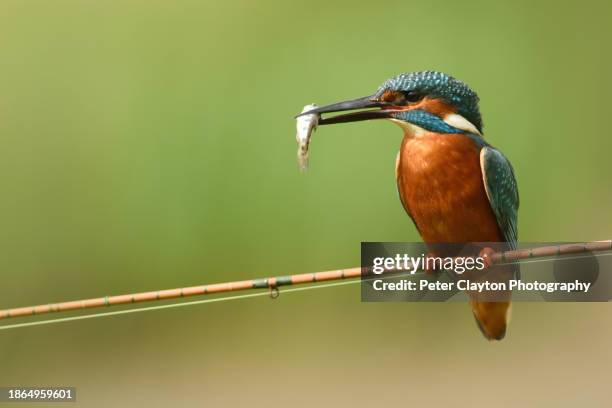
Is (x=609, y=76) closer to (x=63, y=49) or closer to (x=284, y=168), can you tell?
(x=284, y=168)

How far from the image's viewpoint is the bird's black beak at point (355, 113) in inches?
90.5

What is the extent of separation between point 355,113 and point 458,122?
0.89 feet

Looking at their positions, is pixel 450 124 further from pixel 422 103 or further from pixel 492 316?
pixel 492 316

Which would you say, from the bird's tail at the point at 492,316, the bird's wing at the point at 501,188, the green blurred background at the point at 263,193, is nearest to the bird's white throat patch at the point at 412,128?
the bird's wing at the point at 501,188

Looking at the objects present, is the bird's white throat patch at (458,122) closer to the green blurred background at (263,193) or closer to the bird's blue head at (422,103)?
the bird's blue head at (422,103)

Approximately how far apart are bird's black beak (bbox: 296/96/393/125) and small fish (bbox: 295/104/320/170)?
15mm

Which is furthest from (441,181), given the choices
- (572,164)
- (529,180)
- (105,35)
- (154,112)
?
(105,35)

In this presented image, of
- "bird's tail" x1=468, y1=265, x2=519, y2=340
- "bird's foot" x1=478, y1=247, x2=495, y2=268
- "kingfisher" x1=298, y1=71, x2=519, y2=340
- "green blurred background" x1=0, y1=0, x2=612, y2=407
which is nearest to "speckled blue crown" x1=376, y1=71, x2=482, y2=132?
"kingfisher" x1=298, y1=71, x2=519, y2=340

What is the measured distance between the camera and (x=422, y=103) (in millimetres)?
2367

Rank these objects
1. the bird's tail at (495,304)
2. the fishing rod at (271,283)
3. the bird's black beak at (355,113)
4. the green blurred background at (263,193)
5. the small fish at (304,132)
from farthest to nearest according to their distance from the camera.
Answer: the green blurred background at (263,193)
the bird's tail at (495,304)
the bird's black beak at (355,113)
the small fish at (304,132)
the fishing rod at (271,283)

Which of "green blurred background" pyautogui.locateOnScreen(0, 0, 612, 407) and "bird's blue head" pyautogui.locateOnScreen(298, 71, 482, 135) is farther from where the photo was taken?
"green blurred background" pyautogui.locateOnScreen(0, 0, 612, 407)

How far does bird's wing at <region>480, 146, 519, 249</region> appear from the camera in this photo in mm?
2314

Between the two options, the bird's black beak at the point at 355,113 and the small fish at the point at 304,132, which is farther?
the bird's black beak at the point at 355,113

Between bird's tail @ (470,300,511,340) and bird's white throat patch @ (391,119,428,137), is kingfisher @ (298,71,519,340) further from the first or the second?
bird's tail @ (470,300,511,340)
